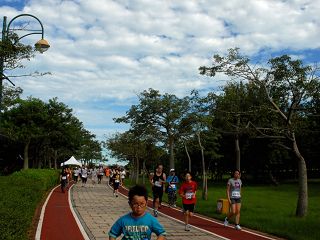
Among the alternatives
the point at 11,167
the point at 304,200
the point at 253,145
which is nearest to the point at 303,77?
the point at 304,200

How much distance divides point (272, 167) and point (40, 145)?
27.6m

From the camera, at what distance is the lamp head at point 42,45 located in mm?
12796

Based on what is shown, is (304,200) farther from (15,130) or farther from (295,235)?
(15,130)

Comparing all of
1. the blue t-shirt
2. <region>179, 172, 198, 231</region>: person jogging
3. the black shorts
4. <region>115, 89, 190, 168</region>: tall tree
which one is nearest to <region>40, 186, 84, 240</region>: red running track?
the black shorts

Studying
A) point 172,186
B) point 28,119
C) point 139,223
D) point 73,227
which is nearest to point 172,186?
point 172,186

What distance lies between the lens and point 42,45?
13.2m

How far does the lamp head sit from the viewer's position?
Answer: 42.0 feet

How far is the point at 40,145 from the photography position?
55562mm

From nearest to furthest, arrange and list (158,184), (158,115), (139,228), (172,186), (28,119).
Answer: (139,228)
(158,184)
(172,186)
(158,115)
(28,119)

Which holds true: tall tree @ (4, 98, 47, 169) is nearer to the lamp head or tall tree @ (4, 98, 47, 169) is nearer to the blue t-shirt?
the lamp head

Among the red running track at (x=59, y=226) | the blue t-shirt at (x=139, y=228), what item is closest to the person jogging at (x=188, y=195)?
the red running track at (x=59, y=226)

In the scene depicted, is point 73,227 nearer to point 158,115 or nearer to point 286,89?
point 286,89

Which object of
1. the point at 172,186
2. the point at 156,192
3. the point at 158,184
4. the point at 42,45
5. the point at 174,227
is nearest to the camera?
the point at 42,45

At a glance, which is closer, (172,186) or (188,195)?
(188,195)
